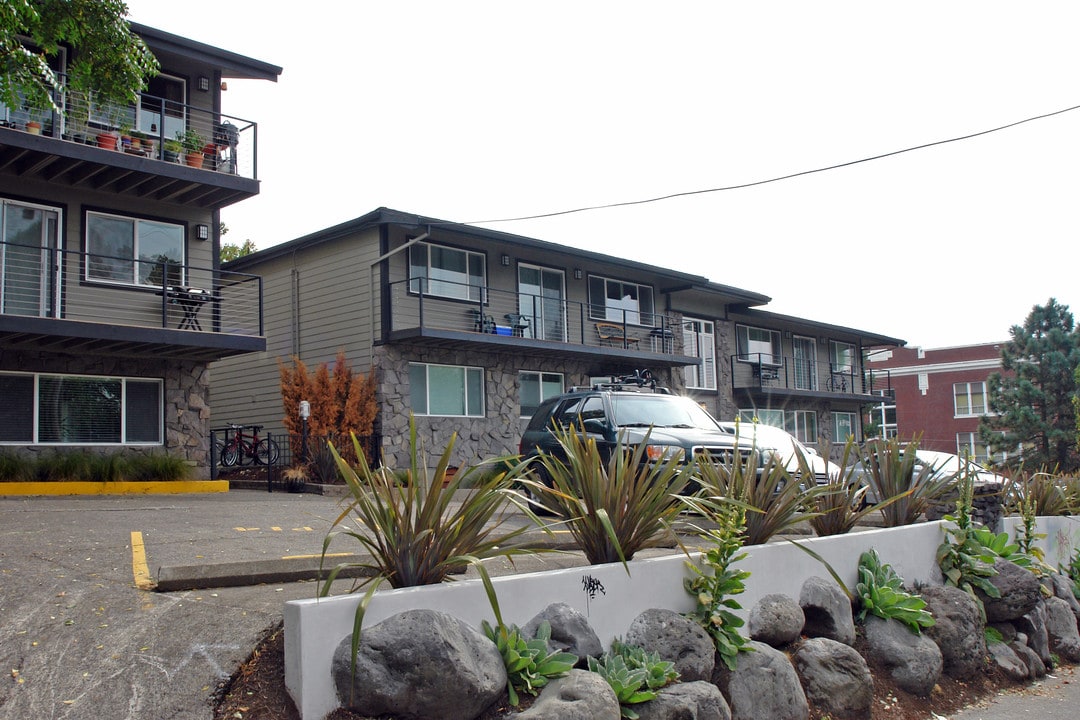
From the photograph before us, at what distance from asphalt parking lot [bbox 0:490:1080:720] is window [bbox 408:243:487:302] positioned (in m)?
11.8

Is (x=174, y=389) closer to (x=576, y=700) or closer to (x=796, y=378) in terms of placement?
(x=576, y=700)

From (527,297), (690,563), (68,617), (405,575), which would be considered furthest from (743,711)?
(527,297)

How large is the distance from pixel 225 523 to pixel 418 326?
1054cm

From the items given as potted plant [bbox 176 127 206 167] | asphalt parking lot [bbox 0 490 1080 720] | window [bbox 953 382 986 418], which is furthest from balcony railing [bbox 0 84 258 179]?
window [bbox 953 382 986 418]

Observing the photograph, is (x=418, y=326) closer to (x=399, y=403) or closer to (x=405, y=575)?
(x=399, y=403)

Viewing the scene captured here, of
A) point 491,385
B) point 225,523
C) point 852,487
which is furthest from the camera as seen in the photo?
point 491,385

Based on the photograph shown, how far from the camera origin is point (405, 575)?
15.9 feet

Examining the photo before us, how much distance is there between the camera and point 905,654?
689cm

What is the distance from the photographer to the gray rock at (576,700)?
4406mm

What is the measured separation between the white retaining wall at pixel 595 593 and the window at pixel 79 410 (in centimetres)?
1333

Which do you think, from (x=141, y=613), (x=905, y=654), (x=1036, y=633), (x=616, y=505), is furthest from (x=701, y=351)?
(x=141, y=613)

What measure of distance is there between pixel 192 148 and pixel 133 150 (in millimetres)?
988

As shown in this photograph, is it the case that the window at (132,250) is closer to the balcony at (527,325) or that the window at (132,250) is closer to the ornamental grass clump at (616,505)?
the balcony at (527,325)

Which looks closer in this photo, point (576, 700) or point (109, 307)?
point (576, 700)
